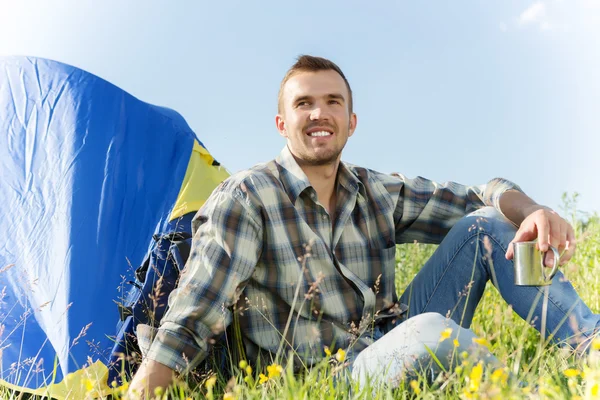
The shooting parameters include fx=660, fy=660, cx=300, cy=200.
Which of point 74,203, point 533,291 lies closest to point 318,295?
point 533,291

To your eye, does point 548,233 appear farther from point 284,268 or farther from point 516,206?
point 284,268

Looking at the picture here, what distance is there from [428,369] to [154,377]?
80cm

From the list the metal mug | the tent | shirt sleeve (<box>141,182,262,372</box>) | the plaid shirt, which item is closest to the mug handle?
the metal mug

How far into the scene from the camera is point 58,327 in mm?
2658

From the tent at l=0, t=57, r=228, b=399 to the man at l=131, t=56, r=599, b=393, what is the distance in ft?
1.66

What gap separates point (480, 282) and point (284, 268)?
0.80m

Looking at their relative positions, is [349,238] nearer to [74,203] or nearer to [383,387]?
[383,387]

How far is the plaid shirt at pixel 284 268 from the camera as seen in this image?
2064 millimetres

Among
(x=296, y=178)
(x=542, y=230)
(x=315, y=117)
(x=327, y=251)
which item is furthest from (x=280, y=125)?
(x=542, y=230)

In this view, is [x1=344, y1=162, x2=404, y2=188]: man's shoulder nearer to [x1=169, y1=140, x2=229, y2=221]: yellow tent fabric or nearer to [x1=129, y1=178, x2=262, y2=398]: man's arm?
[x1=129, y1=178, x2=262, y2=398]: man's arm

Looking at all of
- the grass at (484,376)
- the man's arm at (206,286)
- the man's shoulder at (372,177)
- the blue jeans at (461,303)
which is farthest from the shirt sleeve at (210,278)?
the man's shoulder at (372,177)

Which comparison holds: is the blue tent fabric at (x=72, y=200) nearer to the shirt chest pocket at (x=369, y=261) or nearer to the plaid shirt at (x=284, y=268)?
the plaid shirt at (x=284, y=268)

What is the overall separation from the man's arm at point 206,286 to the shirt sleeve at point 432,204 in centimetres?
73

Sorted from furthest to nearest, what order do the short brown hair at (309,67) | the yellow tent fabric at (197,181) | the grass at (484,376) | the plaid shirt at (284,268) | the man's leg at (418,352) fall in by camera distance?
the yellow tent fabric at (197,181) → the short brown hair at (309,67) → the plaid shirt at (284,268) → the man's leg at (418,352) → the grass at (484,376)
